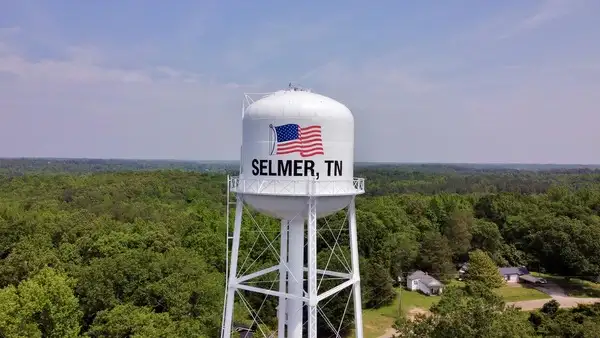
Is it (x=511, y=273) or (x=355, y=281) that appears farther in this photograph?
(x=511, y=273)

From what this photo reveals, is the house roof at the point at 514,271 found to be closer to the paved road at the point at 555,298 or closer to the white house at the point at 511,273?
the white house at the point at 511,273

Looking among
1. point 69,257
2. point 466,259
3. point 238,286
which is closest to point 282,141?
point 238,286

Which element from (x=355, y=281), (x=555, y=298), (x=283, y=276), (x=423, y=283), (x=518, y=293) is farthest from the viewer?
(x=423, y=283)

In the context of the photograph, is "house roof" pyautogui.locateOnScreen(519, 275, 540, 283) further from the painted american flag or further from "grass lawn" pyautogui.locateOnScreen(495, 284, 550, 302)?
the painted american flag

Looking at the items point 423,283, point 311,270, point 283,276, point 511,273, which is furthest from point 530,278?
point 311,270

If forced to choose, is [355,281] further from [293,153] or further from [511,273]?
[511,273]

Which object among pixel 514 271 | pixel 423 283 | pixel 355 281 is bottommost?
pixel 423 283
